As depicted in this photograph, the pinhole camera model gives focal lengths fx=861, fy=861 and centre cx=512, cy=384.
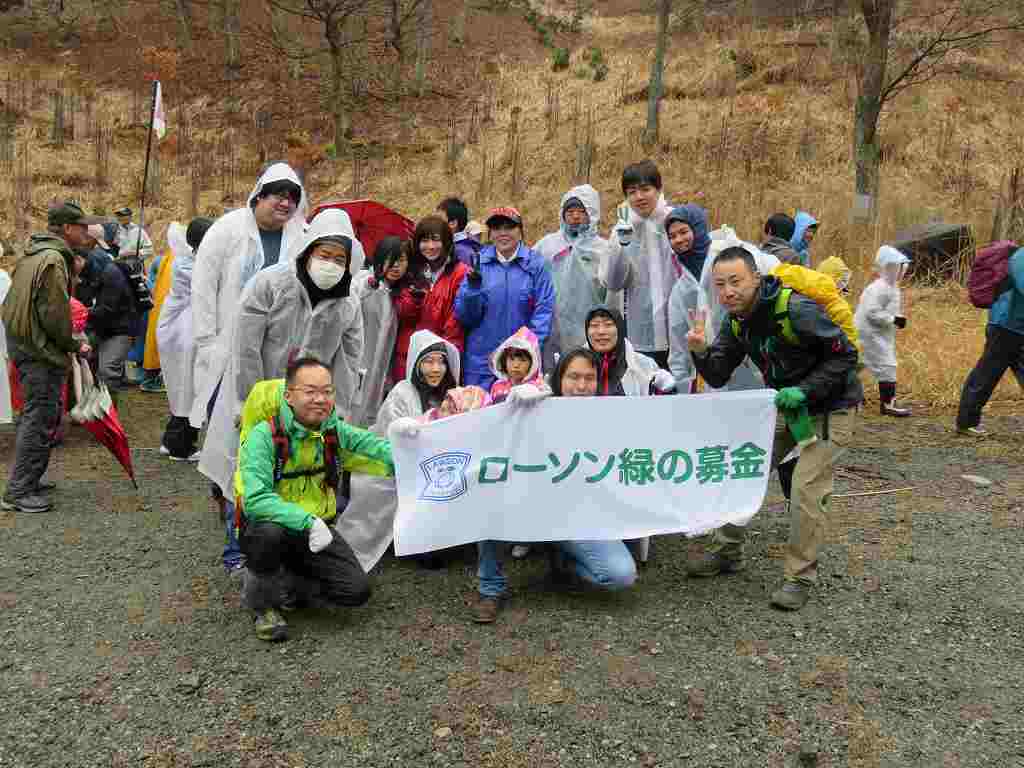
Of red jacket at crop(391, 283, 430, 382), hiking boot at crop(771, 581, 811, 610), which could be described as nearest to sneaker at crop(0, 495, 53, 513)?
red jacket at crop(391, 283, 430, 382)

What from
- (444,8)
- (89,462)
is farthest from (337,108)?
(89,462)

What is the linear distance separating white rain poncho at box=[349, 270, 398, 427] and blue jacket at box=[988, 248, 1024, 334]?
5.17 metres

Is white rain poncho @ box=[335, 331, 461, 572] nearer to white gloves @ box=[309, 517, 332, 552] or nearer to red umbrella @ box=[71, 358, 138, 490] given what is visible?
white gloves @ box=[309, 517, 332, 552]

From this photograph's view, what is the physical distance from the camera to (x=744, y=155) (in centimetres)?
1831

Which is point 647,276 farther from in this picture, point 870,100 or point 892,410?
point 870,100

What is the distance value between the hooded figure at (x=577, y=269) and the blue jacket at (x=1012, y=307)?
3524mm

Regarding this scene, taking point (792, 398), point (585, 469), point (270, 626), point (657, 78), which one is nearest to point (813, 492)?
point (792, 398)

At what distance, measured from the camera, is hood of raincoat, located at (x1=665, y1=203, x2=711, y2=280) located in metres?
5.32

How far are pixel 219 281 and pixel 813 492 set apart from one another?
128 inches

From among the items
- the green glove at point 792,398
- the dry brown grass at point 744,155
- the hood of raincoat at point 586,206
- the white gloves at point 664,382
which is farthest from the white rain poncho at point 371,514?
the dry brown grass at point 744,155

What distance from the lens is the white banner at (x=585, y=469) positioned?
4.12m

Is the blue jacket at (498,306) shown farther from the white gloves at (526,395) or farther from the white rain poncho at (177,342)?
the white rain poncho at (177,342)

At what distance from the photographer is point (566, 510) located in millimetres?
4215

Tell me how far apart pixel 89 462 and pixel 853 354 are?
598cm
